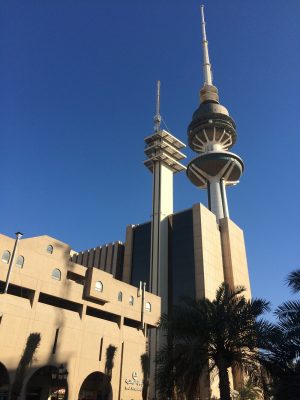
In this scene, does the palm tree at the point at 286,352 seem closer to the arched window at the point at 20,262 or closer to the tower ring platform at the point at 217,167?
the arched window at the point at 20,262

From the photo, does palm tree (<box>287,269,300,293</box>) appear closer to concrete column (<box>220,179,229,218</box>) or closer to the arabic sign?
the arabic sign

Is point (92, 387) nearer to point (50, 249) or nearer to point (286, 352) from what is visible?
point (50, 249)

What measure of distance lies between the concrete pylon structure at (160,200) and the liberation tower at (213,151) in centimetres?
678

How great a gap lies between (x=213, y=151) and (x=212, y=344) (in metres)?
73.8

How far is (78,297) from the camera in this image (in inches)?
1626

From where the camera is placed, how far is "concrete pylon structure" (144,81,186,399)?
65.5 metres

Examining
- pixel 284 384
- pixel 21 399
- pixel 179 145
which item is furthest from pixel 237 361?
pixel 179 145

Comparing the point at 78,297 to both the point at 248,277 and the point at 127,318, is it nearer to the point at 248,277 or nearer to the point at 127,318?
the point at 127,318

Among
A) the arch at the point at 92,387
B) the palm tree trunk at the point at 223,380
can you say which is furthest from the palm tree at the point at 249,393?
the palm tree trunk at the point at 223,380

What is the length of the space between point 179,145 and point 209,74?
3362 cm

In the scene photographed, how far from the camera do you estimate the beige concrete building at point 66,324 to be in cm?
3381

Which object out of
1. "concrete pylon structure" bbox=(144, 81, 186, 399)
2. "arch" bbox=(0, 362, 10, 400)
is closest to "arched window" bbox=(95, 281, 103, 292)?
"arch" bbox=(0, 362, 10, 400)

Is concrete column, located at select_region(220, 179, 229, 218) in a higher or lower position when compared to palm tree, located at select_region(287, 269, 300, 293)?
higher

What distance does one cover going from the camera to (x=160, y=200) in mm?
79000
